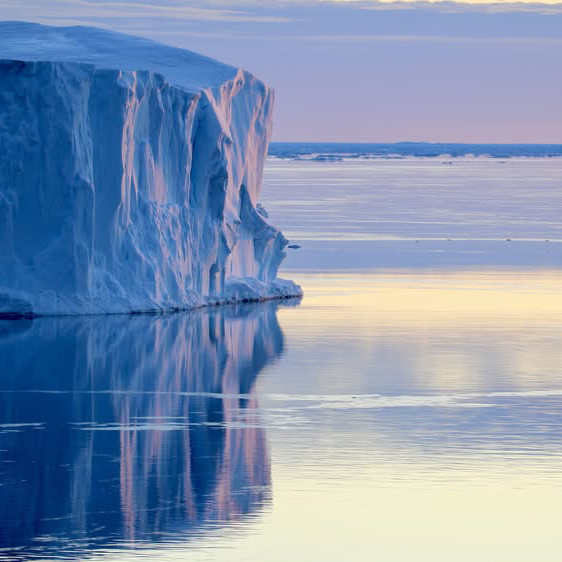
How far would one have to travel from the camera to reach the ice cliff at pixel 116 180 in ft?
80.7

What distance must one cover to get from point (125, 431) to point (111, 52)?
13619mm

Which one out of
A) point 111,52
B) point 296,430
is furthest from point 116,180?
point 296,430

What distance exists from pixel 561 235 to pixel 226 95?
20.7 m

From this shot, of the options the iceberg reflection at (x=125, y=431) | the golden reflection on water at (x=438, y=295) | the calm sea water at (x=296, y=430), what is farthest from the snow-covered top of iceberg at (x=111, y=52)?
the iceberg reflection at (x=125, y=431)

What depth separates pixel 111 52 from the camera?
91.4ft

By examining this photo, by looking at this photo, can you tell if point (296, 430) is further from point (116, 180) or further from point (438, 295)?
point (438, 295)

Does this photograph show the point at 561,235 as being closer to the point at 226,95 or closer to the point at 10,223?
the point at 226,95

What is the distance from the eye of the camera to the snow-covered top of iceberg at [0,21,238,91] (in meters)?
26.6

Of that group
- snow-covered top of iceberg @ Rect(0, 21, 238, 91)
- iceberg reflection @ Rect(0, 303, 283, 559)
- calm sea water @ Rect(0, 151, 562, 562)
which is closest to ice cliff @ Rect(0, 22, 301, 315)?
snow-covered top of iceberg @ Rect(0, 21, 238, 91)

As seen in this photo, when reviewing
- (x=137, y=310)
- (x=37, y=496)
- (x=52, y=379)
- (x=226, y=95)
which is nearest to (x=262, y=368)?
(x=52, y=379)

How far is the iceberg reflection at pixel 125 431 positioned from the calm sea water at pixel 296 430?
0.03m

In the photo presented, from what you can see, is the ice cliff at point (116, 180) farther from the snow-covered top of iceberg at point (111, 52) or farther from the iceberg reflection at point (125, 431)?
the iceberg reflection at point (125, 431)

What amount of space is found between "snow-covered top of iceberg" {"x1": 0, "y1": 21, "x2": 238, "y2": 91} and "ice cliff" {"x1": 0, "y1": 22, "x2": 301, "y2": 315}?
38 millimetres

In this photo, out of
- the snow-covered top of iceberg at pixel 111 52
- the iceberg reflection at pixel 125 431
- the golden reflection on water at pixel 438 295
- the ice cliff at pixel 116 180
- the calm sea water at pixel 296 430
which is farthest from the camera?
the snow-covered top of iceberg at pixel 111 52
